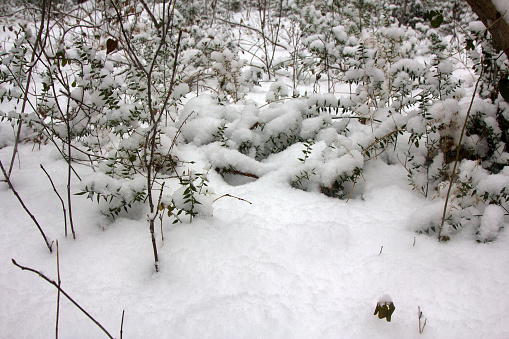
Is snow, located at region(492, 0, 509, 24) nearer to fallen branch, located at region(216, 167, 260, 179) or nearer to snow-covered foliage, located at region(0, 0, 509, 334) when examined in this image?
snow-covered foliage, located at region(0, 0, 509, 334)

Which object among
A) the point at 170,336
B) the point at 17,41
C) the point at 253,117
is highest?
the point at 17,41

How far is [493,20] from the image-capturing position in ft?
4.74

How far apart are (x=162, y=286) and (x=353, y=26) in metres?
4.04

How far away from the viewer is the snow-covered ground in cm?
106

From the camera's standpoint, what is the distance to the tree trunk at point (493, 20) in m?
1.42

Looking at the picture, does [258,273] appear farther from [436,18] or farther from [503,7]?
[503,7]

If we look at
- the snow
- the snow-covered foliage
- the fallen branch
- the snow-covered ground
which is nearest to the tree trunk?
the snow

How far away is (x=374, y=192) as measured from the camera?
5.96 ft

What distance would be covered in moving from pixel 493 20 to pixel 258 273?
1515mm

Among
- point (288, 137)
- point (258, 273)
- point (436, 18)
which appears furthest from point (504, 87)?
point (258, 273)

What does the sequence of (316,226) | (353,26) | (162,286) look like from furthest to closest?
1. (353,26)
2. (316,226)
3. (162,286)

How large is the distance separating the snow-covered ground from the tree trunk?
0.83m

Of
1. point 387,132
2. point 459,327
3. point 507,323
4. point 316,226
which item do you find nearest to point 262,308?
point 316,226

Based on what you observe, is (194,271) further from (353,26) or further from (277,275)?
(353,26)
